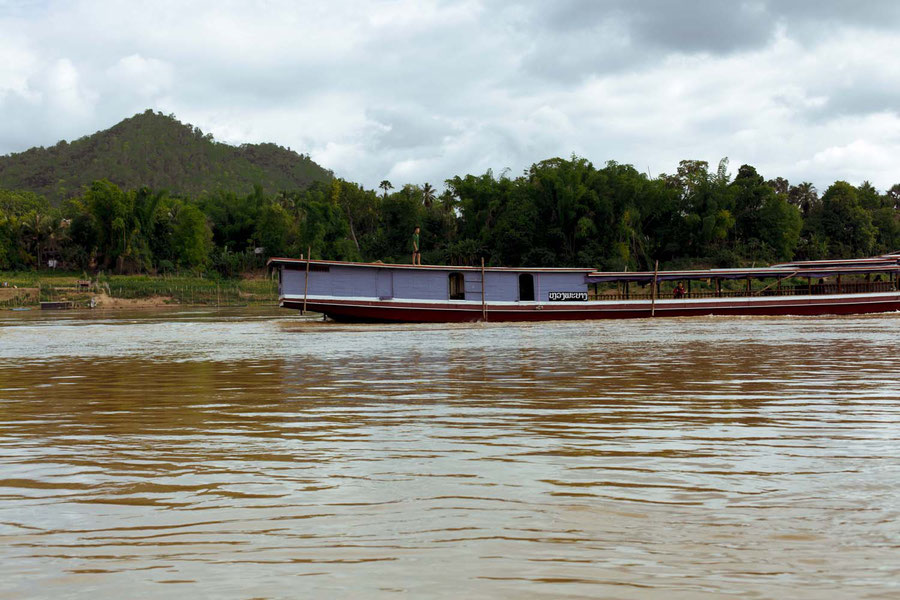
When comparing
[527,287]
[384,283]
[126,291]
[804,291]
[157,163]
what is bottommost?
[804,291]

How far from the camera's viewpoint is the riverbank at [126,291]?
6319 centimetres

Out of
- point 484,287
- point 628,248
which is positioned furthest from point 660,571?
point 628,248

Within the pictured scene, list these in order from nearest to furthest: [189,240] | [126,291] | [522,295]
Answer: [522,295], [126,291], [189,240]

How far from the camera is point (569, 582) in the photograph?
2.80 meters

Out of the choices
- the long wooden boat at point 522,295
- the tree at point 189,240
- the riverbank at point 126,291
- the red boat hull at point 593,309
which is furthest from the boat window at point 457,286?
the tree at point 189,240

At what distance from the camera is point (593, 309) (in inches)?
1240

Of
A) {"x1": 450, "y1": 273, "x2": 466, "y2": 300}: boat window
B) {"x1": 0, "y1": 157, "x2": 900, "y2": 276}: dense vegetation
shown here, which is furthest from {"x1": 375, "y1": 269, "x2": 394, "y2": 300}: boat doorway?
{"x1": 0, "y1": 157, "x2": 900, "y2": 276}: dense vegetation

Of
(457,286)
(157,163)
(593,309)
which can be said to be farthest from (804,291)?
(157,163)

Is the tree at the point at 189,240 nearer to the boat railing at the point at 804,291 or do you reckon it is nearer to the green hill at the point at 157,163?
the boat railing at the point at 804,291

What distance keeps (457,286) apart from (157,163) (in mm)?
138003

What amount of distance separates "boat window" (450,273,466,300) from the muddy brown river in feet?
70.7

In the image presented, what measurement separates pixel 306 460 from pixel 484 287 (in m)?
25.9

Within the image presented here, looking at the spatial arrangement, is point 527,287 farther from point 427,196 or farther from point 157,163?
point 157,163

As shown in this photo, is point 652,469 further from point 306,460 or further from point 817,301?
point 817,301
